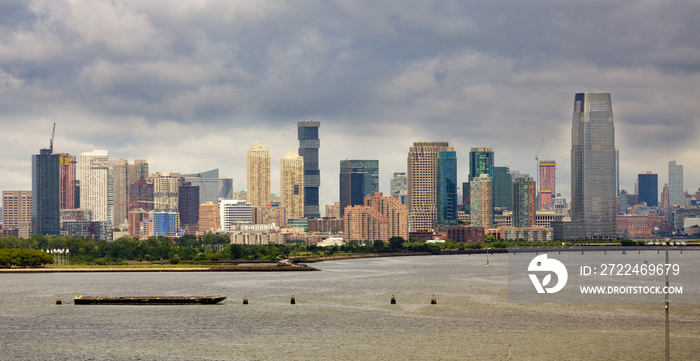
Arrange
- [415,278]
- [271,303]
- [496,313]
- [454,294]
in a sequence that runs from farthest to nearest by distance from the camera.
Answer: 1. [415,278]
2. [454,294]
3. [271,303]
4. [496,313]

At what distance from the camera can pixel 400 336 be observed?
95.0 meters

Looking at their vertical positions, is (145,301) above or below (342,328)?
above

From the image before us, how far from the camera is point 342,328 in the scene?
102 m

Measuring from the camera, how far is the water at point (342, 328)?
8512 centimetres

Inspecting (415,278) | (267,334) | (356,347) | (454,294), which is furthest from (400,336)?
(415,278)

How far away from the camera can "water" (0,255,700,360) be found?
8512cm

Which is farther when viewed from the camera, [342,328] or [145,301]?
[145,301]

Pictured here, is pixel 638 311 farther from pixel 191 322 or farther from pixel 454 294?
pixel 191 322

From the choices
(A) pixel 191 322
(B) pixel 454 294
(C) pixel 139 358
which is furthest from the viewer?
(B) pixel 454 294

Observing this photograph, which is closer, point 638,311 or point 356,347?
point 356,347

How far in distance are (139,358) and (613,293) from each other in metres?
94.5

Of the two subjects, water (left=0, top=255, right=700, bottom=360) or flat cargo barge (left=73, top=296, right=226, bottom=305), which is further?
flat cargo barge (left=73, top=296, right=226, bottom=305)

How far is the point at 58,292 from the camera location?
500 feet

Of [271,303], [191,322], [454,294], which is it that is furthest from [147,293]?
[454,294]
